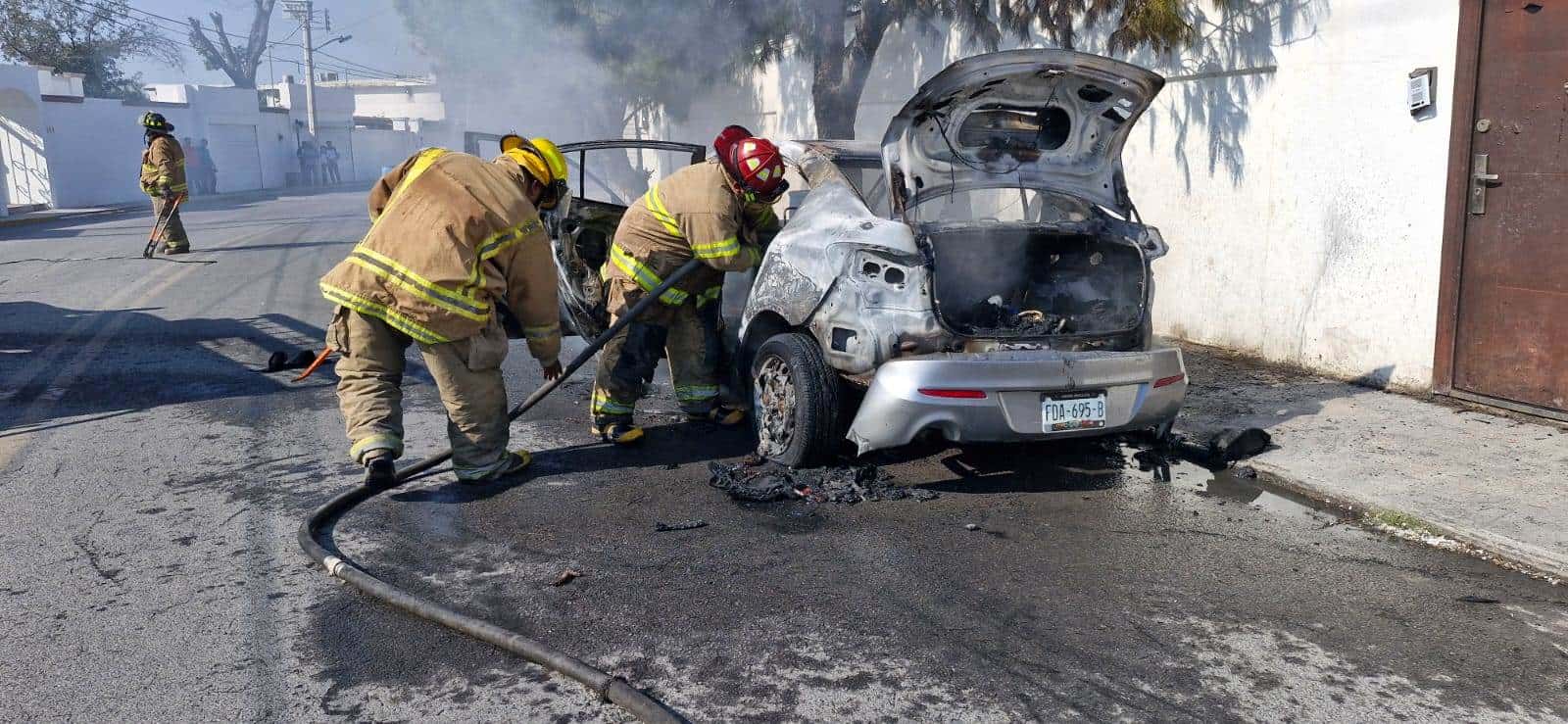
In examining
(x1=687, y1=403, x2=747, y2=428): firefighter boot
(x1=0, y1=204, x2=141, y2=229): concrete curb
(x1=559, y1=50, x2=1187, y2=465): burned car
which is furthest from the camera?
(x1=0, y1=204, x2=141, y2=229): concrete curb

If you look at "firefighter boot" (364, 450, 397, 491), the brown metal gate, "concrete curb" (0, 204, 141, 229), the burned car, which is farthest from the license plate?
"concrete curb" (0, 204, 141, 229)

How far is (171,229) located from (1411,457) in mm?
14117

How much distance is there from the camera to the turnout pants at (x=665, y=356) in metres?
5.89

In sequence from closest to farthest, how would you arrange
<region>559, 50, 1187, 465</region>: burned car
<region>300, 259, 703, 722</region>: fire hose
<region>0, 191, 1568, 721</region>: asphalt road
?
<region>300, 259, 703, 722</region>: fire hose → <region>0, 191, 1568, 721</region>: asphalt road → <region>559, 50, 1187, 465</region>: burned car

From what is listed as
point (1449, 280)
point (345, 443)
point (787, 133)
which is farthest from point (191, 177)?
point (1449, 280)

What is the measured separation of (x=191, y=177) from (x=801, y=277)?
37260mm

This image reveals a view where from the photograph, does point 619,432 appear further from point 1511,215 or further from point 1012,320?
point 1511,215

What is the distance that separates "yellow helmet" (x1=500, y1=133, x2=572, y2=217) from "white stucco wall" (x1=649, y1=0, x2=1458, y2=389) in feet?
15.4

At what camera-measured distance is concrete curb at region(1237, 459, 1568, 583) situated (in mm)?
4113

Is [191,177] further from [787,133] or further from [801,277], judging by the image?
[801,277]

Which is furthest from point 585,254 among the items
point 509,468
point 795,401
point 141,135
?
point 141,135

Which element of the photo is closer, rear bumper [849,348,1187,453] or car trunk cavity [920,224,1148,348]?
rear bumper [849,348,1187,453]

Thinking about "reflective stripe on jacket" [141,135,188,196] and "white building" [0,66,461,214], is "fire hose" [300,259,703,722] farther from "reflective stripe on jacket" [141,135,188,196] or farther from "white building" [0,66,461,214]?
"white building" [0,66,461,214]

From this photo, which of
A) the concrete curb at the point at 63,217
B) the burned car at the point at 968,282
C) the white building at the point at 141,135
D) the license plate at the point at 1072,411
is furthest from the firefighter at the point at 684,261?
the white building at the point at 141,135
